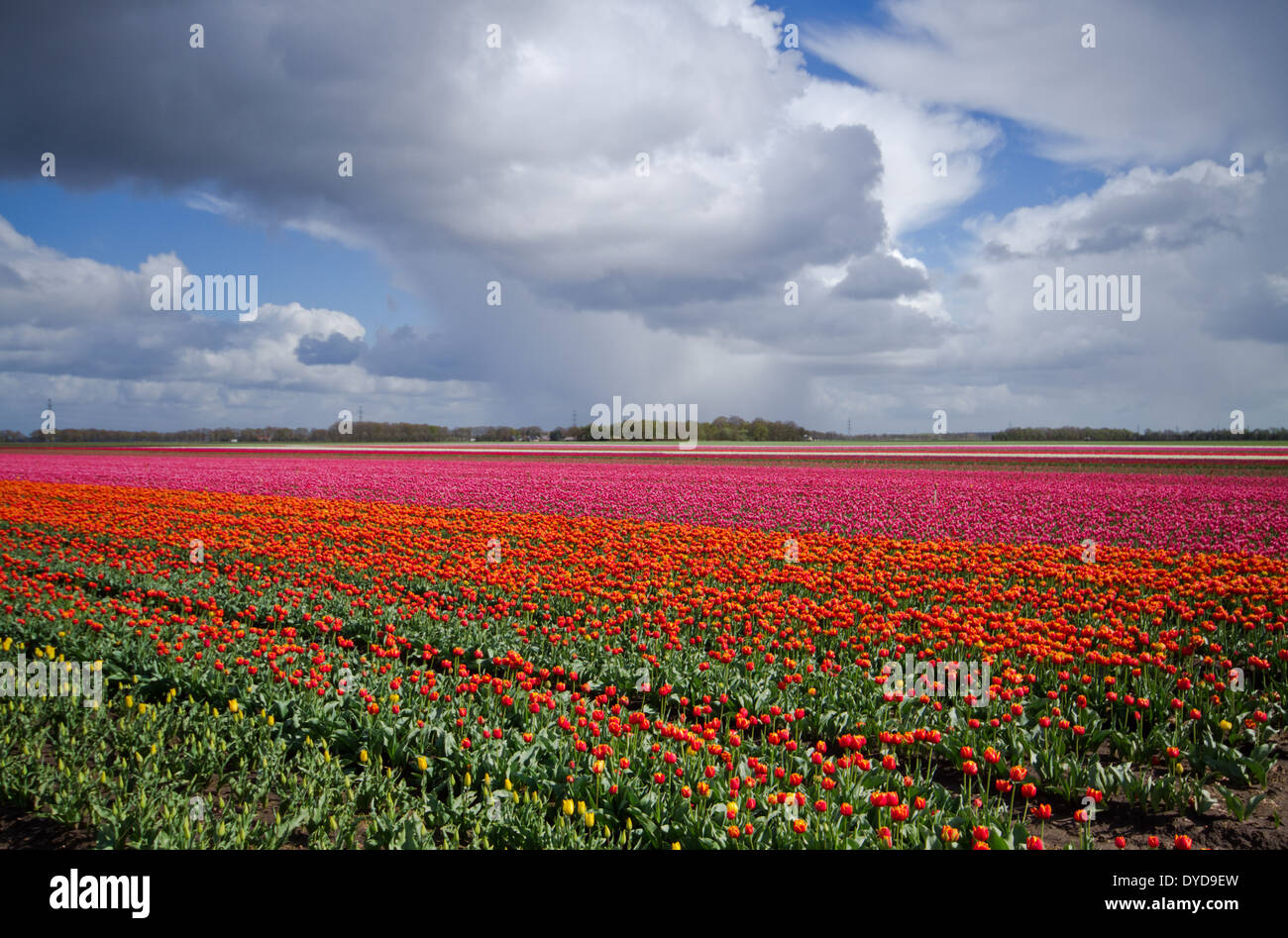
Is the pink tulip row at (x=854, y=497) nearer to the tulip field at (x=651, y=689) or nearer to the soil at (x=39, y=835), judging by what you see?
the tulip field at (x=651, y=689)

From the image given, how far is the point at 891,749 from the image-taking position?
542 cm

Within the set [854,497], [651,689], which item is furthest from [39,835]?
[854,497]

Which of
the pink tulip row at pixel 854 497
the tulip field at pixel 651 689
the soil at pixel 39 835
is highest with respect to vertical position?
the pink tulip row at pixel 854 497

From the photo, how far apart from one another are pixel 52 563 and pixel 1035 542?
18401 millimetres

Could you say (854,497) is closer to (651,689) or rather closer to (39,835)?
(651,689)

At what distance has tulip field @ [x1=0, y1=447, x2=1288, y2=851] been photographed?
175 inches

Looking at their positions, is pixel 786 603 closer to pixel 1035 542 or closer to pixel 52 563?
pixel 1035 542

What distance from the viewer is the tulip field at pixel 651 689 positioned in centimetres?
443

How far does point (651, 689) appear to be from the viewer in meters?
6.86

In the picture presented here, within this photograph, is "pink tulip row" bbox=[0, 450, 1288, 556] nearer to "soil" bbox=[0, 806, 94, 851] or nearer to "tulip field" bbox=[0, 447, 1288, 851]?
"tulip field" bbox=[0, 447, 1288, 851]

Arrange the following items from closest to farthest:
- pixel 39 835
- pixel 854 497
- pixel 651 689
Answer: pixel 39 835, pixel 651 689, pixel 854 497

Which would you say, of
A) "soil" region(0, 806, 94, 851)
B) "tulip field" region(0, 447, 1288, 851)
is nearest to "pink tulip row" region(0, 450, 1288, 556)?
"tulip field" region(0, 447, 1288, 851)

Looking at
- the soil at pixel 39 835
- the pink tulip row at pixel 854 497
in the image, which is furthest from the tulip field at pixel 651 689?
the pink tulip row at pixel 854 497
